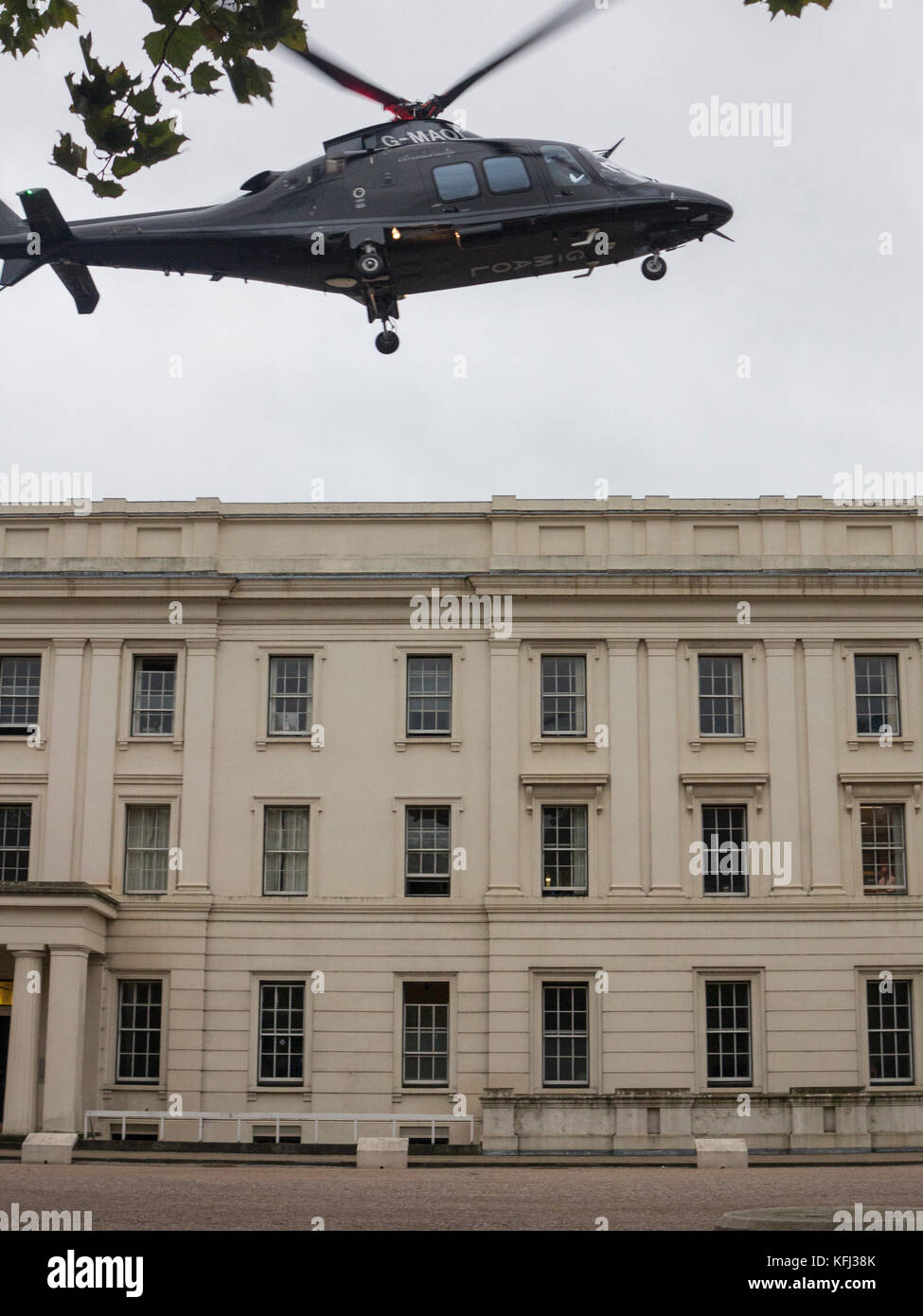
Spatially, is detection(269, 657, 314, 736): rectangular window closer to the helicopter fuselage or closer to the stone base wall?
the stone base wall

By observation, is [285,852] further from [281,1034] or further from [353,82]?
[353,82]

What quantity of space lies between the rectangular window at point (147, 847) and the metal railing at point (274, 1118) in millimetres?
5060

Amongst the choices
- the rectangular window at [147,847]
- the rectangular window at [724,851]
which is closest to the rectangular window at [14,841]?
the rectangular window at [147,847]

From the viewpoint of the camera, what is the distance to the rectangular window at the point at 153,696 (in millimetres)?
41250

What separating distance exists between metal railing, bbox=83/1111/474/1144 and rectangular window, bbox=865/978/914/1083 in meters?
9.04

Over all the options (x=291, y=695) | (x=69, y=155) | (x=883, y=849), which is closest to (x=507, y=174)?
(x=69, y=155)

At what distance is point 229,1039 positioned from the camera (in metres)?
39.3

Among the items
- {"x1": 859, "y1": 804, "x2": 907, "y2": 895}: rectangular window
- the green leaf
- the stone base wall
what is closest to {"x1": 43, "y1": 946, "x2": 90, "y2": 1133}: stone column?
the stone base wall

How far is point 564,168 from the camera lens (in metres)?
11.9

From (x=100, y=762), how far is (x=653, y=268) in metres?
32.4

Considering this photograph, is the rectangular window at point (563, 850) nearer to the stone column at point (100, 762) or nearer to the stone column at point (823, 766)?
the stone column at point (823, 766)

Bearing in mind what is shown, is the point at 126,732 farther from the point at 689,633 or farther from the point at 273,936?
the point at 689,633

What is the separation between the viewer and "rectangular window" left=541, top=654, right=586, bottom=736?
4094 centimetres
